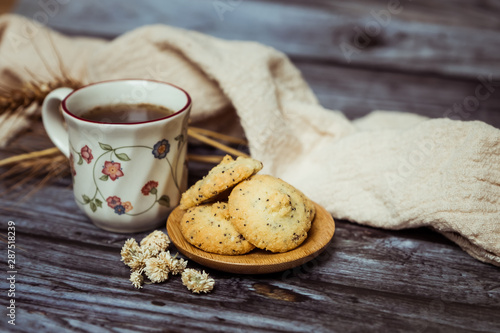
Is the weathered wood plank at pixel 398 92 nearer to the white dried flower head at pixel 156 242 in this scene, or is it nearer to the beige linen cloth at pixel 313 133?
the beige linen cloth at pixel 313 133

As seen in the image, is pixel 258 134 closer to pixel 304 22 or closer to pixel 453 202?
pixel 453 202

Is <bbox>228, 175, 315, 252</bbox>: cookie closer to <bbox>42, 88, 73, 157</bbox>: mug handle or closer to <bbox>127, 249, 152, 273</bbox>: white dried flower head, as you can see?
<bbox>127, 249, 152, 273</bbox>: white dried flower head

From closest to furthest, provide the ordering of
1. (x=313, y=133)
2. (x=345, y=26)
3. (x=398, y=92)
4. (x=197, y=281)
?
(x=197, y=281) → (x=313, y=133) → (x=398, y=92) → (x=345, y=26)

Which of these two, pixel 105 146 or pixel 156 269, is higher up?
pixel 105 146

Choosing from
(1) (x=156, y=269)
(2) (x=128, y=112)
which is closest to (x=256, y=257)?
(1) (x=156, y=269)

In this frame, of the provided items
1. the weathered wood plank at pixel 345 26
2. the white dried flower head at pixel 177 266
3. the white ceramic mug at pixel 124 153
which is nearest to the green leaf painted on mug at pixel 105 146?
the white ceramic mug at pixel 124 153

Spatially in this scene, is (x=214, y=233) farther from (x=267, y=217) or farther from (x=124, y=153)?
(x=124, y=153)

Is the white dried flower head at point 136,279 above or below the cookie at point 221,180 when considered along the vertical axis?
below

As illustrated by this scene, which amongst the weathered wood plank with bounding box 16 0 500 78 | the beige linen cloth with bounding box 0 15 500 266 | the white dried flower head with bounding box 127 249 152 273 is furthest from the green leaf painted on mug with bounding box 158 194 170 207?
the weathered wood plank with bounding box 16 0 500 78
